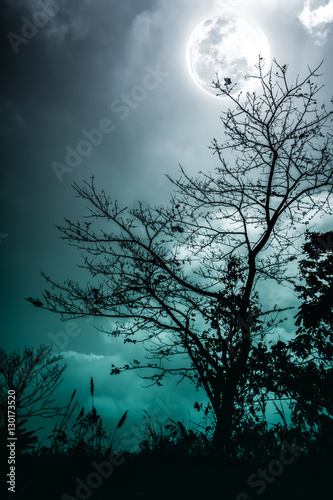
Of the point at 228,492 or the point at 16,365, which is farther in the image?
the point at 16,365

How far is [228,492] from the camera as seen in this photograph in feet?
10.1

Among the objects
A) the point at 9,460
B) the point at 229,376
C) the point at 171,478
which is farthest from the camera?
the point at 229,376

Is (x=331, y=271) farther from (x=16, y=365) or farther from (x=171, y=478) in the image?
(x=16, y=365)

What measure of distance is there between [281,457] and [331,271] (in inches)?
251

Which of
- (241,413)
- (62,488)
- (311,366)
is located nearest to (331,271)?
(311,366)

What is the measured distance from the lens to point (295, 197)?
24.9 ft

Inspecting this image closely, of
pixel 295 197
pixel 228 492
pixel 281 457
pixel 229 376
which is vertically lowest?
pixel 228 492

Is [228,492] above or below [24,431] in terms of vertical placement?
below

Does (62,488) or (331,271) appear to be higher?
(331,271)

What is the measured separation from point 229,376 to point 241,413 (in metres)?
1.21

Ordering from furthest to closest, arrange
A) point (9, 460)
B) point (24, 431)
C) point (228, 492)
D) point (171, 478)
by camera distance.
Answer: point (24, 431) → point (9, 460) → point (171, 478) → point (228, 492)

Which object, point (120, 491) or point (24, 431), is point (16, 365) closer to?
point (24, 431)

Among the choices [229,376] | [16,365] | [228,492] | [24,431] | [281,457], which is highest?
[16,365]

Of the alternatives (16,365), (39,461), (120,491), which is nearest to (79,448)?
(39,461)
